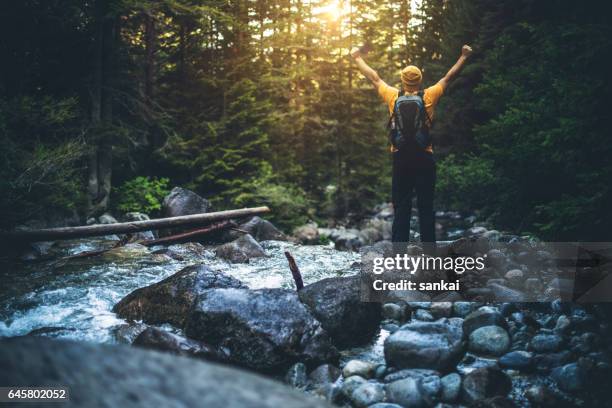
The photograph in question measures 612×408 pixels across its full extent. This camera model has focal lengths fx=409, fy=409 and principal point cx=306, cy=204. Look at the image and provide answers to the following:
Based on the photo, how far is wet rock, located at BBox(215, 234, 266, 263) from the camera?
346 inches

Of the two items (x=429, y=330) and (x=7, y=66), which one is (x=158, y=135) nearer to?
(x=7, y=66)

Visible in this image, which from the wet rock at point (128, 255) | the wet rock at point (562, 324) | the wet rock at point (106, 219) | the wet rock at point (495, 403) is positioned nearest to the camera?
the wet rock at point (495, 403)

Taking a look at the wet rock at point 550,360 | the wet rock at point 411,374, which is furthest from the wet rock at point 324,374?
the wet rock at point 550,360

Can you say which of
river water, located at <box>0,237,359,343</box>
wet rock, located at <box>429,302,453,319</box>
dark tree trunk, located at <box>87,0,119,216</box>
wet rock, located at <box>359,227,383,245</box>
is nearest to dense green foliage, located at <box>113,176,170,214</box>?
dark tree trunk, located at <box>87,0,119,216</box>

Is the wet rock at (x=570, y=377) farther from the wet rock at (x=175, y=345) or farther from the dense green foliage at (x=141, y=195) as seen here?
the dense green foliage at (x=141, y=195)

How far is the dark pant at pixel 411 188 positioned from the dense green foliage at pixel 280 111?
4.54 ft

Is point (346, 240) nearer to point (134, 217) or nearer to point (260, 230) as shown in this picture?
point (260, 230)

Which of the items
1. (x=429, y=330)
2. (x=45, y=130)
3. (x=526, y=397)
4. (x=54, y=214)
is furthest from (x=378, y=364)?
(x=45, y=130)

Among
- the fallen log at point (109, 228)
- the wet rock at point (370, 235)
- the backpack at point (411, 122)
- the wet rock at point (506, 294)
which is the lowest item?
the wet rock at point (370, 235)

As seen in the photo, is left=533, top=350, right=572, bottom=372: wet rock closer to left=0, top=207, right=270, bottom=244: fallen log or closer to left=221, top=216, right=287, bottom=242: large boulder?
left=0, top=207, right=270, bottom=244: fallen log

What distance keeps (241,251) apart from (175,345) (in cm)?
513

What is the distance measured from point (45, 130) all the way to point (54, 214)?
217cm

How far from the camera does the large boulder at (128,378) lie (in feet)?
3.92

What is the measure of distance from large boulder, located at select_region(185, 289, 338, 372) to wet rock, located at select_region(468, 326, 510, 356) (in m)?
1.47
